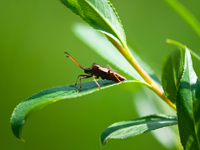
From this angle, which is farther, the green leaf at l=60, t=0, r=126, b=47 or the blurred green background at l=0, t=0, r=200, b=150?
the blurred green background at l=0, t=0, r=200, b=150

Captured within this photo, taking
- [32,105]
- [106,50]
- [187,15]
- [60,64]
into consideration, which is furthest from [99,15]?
[60,64]

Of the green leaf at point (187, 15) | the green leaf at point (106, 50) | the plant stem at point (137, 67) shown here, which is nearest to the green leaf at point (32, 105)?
the plant stem at point (137, 67)

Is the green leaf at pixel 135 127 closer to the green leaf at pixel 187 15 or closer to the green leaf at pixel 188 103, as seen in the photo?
the green leaf at pixel 188 103

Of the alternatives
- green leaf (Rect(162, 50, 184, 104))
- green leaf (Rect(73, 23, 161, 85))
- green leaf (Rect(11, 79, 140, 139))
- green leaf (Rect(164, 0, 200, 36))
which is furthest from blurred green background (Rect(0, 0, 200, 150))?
green leaf (Rect(11, 79, 140, 139))

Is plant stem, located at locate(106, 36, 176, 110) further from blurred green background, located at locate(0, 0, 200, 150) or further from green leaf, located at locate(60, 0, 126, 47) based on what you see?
blurred green background, located at locate(0, 0, 200, 150)

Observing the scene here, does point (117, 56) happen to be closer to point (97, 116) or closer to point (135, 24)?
point (97, 116)

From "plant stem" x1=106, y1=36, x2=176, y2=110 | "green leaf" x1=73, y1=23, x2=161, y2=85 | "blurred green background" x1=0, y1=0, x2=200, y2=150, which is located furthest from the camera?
"blurred green background" x1=0, y1=0, x2=200, y2=150

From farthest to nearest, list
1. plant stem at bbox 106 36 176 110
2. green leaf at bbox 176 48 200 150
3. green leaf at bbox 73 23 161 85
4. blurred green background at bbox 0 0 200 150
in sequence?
1. blurred green background at bbox 0 0 200 150
2. green leaf at bbox 73 23 161 85
3. plant stem at bbox 106 36 176 110
4. green leaf at bbox 176 48 200 150
